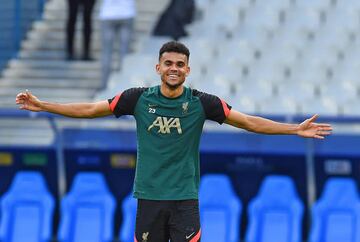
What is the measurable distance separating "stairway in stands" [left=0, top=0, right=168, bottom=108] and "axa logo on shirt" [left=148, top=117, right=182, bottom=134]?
6235 mm

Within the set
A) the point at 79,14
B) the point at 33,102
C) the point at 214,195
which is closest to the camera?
the point at 33,102

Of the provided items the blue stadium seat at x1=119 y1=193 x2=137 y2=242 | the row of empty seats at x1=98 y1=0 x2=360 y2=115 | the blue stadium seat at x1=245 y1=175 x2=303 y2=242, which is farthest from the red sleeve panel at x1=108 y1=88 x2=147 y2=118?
the row of empty seats at x1=98 y1=0 x2=360 y2=115

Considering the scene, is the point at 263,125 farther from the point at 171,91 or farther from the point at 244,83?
the point at 244,83

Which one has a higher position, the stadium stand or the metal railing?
the metal railing

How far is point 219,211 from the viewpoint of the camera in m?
10.7

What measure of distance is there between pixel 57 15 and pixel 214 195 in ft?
15.5

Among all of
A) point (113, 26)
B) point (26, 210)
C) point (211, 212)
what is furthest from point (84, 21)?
point (211, 212)

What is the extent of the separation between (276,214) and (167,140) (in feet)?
12.2

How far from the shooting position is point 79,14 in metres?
14.2

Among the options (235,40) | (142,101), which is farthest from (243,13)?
(142,101)

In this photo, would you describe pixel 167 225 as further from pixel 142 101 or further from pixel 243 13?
pixel 243 13

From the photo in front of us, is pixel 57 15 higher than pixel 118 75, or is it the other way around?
Result: pixel 57 15

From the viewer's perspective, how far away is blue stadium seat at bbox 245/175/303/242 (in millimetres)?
10625

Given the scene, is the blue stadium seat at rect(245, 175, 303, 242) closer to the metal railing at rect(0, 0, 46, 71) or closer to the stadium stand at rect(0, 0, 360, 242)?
the stadium stand at rect(0, 0, 360, 242)
